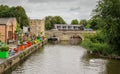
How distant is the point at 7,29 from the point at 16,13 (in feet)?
113

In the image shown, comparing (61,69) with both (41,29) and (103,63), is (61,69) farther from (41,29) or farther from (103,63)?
(41,29)

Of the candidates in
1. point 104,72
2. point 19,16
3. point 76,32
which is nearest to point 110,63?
point 104,72

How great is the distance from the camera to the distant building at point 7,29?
213 ft

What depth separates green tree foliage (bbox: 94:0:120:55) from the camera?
168 ft

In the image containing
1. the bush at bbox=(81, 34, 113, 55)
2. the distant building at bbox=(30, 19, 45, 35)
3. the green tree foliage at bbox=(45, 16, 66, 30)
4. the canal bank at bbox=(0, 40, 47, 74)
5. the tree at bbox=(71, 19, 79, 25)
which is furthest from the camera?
the tree at bbox=(71, 19, 79, 25)

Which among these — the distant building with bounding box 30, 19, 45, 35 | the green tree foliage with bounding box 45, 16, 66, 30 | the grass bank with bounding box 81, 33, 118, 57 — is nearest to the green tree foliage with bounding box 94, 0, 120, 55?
the grass bank with bounding box 81, 33, 118, 57

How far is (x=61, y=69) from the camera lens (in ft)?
131

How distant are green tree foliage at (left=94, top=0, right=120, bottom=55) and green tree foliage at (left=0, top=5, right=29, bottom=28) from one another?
154 ft

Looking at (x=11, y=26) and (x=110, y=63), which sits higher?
(x=11, y=26)

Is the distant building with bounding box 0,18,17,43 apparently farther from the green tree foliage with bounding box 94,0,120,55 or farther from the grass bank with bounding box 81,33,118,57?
the green tree foliage with bounding box 94,0,120,55

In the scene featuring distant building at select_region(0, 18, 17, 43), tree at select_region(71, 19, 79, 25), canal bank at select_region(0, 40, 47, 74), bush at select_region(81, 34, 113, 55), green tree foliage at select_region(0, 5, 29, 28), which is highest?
green tree foliage at select_region(0, 5, 29, 28)

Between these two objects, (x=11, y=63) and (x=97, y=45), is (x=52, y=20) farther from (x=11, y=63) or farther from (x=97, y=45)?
(x=11, y=63)

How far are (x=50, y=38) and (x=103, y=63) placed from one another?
6640 cm

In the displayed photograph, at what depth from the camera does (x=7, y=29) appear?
218 feet
